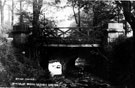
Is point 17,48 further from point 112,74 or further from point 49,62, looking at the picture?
point 112,74

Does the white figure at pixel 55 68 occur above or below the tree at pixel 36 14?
below

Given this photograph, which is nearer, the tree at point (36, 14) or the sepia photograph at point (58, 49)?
the sepia photograph at point (58, 49)

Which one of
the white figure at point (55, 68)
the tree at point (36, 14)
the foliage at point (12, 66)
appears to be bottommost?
the white figure at point (55, 68)

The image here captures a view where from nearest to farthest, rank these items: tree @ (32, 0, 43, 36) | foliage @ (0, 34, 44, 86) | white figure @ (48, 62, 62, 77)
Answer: foliage @ (0, 34, 44, 86) → tree @ (32, 0, 43, 36) → white figure @ (48, 62, 62, 77)

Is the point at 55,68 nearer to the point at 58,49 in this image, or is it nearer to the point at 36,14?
the point at 58,49

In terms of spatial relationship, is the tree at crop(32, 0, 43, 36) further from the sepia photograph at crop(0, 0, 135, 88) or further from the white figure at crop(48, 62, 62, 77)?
the white figure at crop(48, 62, 62, 77)

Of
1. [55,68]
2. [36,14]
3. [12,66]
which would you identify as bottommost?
[55,68]

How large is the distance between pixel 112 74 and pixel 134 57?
2.89 meters

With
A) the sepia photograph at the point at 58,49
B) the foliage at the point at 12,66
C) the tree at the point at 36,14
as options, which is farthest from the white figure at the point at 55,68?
the foliage at the point at 12,66

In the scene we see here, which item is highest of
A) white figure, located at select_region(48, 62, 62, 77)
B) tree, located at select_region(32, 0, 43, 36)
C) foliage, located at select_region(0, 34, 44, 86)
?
tree, located at select_region(32, 0, 43, 36)

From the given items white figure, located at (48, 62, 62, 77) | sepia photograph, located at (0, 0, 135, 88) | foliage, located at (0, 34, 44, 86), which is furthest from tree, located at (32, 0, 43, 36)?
white figure, located at (48, 62, 62, 77)

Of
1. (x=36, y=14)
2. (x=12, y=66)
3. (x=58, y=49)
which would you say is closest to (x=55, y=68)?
(x=58, y=49)

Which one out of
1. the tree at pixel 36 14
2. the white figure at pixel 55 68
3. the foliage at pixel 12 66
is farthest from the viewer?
the white figure at pixel 55 68

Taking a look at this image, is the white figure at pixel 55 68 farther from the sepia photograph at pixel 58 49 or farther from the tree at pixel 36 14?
the tree at pixel 36 14
